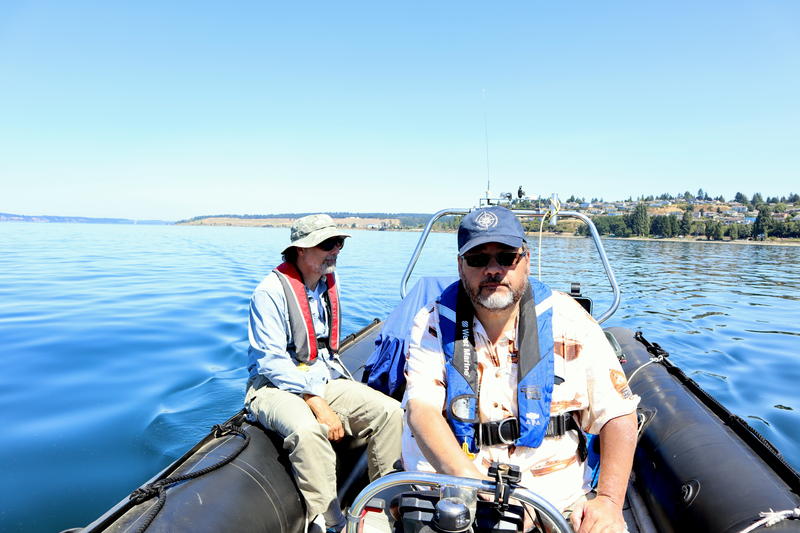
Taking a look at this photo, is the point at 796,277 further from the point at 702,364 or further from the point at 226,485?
the point at 226,485

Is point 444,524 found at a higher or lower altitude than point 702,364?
higher

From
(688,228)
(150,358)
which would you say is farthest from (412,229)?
(150,358)

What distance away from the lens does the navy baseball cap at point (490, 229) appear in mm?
1574

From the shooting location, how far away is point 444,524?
44.3 inches

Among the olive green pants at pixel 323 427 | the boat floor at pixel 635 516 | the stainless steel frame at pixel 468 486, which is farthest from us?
the boat floor at pixel 635 516

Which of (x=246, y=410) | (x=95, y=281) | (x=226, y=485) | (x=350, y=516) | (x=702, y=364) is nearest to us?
(x=350, y=516)

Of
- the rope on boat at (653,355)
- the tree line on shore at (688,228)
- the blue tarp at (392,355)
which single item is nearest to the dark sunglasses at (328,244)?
the blue tarp at (392,355)

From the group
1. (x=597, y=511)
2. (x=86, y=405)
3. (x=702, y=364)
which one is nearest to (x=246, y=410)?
(x=597, y=511)

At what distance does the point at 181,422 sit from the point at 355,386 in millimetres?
2220

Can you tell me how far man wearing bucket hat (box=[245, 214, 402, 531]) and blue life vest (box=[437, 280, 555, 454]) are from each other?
2.72 ft

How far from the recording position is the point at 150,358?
535 cm

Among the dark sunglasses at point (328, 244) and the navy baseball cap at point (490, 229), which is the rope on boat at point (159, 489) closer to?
the dark sunglasses at point (328, 244)

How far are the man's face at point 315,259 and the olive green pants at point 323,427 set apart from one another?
2.08ft

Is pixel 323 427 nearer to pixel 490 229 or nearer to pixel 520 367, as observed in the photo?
pixel 520 367
